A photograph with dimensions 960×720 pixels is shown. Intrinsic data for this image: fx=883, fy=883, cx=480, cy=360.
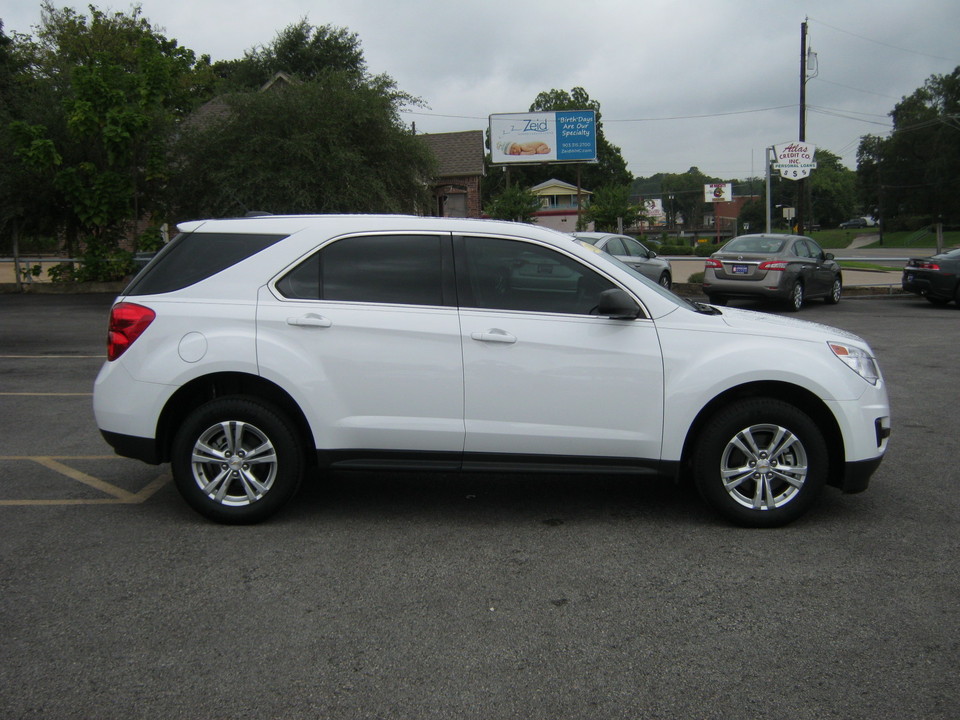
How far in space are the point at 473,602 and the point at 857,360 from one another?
8.84 ft

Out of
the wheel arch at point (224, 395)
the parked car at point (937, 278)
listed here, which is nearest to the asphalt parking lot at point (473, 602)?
the wheel arch at point (224, 395)

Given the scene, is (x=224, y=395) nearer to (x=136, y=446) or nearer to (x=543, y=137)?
(x=136, y=446)

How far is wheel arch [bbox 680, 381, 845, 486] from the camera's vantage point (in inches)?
200

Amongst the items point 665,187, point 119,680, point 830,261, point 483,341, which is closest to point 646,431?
point 483,341

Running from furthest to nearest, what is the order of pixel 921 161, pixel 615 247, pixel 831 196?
pixel 831 196
pixel 921 161
pixel 615 247

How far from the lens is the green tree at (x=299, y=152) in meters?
23.6

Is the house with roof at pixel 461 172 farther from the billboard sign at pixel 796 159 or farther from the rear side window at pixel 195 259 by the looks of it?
the rear side window at pixel 195 259

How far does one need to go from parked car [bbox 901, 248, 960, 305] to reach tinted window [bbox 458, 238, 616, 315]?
16.9 meters

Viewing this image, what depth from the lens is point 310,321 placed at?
501 cm

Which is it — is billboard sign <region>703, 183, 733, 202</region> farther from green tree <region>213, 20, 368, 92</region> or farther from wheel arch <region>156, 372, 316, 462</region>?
wheel arch <region>156, 372, 316, 462</region>

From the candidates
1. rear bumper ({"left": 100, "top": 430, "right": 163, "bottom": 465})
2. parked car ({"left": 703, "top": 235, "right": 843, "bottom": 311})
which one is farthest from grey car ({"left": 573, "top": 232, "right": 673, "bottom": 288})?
rear bumper ({"left": 100, "top": 430, "right": 163, "bottom": 465})

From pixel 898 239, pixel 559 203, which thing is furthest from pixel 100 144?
pixel 898 239

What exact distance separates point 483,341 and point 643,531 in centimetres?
143

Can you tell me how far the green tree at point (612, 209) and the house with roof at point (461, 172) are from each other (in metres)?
7.96
